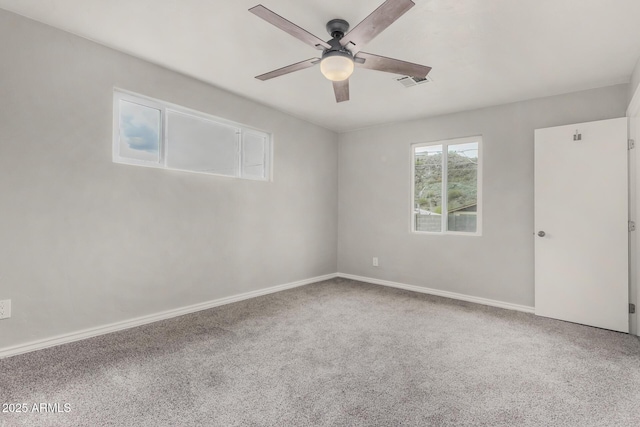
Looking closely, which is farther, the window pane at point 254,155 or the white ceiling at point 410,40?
the window pane at point 254,155

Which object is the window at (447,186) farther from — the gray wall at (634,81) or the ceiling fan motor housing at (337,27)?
the ceiling fan motor housing at (337,27)

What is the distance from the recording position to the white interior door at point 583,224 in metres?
3.09

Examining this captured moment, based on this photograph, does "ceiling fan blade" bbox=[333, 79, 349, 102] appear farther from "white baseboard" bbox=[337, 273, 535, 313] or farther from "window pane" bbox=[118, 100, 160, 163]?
"white baseboard" bbox=[337, 273, 535, 313]

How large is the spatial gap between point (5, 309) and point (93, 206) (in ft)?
3.05

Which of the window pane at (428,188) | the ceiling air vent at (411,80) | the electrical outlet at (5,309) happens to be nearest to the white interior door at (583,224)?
the window pane at (428,188)

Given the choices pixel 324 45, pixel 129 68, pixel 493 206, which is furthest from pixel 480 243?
pixel 129 68

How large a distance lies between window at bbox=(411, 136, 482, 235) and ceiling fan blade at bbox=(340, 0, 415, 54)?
2.69 metres

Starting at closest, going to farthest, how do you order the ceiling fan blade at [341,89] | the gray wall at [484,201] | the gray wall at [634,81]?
the ceiling fan blade at [341,89], the gray wall at [634,81], the gray wall at [484,201]

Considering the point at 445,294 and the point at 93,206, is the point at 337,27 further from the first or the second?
the point at 445,294

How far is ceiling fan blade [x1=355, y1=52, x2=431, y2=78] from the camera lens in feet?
7.23

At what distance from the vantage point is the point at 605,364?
2361 mm

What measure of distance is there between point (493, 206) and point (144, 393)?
13.1 feet

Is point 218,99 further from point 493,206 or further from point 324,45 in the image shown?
point 493,206

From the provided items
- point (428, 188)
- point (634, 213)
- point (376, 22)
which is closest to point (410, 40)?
point (376, 22)
